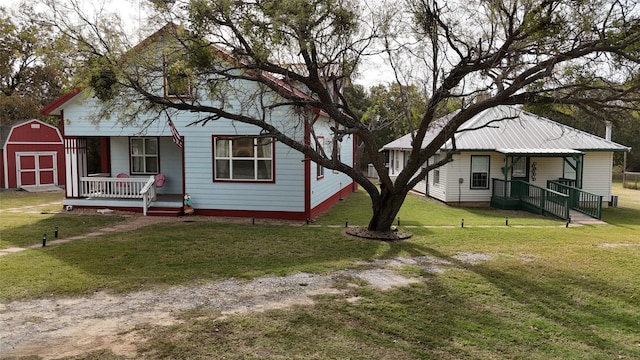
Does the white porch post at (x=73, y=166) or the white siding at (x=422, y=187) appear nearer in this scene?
the white porch post at (x=73, y=166)

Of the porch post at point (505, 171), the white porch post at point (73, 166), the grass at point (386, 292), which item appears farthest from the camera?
the porch post at point (505, 171)

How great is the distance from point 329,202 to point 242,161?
4.73 metres

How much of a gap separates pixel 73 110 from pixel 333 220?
379 inches

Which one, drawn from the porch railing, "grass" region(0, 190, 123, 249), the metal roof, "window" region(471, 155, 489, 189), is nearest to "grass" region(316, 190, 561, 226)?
"window" region(471, 155, 489, 189)

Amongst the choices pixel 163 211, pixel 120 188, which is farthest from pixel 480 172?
pixel 120 188

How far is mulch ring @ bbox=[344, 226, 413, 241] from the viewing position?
11758 millimetres

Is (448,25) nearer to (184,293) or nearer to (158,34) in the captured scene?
(158,34)

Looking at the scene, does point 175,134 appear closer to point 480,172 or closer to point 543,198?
point 480,172

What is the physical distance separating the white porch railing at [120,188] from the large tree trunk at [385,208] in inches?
309

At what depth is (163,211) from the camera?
50.3 feet

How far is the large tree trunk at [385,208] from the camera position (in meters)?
12.0

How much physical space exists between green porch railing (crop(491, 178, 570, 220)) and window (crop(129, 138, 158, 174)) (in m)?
13.9

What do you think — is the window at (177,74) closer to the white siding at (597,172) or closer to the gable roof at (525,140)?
the gable roof at (525,140)

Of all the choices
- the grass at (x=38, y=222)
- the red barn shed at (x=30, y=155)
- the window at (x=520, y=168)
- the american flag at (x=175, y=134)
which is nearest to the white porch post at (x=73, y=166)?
the grass at (x=38, y=222)
